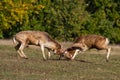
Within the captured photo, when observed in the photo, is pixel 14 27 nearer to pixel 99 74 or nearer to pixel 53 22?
pixel 53 22

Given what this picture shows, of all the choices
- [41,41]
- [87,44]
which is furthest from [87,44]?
[41,41]

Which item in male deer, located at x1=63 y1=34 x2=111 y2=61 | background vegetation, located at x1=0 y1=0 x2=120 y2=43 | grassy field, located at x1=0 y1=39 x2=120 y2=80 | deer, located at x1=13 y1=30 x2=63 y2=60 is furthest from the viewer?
background vegetation, located at x1=0 y1=0 x2=120 y2=43

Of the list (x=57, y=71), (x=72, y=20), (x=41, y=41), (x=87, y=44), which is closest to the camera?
(x=57, y=71)

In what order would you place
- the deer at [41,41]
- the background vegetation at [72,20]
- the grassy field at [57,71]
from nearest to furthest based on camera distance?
the grassy field at [57,71], the deer at [41,41], the background vegetation at [72,20]

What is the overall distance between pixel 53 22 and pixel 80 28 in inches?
98.3

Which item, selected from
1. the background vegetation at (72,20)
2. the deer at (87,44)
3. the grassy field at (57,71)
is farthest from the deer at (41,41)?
the background vegetation at (72,20)

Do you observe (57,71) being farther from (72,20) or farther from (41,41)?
(72,20)

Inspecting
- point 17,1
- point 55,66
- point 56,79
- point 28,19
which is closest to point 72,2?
point 28,19

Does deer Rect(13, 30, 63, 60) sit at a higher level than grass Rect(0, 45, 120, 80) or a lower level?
lower

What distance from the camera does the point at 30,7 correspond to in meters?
42.6

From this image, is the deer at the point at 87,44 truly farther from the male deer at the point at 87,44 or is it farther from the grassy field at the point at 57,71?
the grassy field at the point at 57,71

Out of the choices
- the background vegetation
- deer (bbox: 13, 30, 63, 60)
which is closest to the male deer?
deer (bbox: 13, 30, 63, 60)

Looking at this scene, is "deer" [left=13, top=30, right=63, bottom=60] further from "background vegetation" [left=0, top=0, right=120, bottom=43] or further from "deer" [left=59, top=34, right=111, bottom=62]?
"background vegetation" [left=0, top=0, right=120, bottom=43]

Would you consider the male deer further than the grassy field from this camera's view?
Yes
